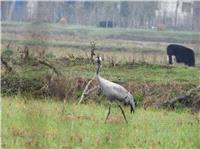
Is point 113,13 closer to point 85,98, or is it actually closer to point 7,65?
point 7,65

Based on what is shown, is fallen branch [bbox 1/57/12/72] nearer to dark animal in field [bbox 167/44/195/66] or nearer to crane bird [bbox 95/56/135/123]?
crane bird [bbox 95/56/135/123]

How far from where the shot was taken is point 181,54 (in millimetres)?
19234

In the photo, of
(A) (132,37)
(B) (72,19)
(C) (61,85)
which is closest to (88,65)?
(C) (61,85)

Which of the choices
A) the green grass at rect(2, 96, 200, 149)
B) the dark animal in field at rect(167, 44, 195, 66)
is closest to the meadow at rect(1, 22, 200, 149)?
the green grass at rect(2, 96, 200, 149)

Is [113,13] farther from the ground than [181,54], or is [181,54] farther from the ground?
[113,13]

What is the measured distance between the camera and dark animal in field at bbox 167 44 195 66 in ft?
61.0

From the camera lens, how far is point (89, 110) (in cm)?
1053

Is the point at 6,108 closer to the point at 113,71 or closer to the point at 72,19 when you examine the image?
the point at 113,71

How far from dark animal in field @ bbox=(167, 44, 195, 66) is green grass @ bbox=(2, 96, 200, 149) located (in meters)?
7.67

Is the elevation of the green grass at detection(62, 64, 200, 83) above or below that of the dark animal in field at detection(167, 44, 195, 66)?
above

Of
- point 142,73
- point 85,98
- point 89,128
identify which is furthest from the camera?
point 142,73

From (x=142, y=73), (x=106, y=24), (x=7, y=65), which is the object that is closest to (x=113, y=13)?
(x=106, y=24)

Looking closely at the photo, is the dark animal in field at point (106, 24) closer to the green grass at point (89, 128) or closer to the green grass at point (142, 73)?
the green grass at point (142, 73)

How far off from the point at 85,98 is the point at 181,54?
7635mm
